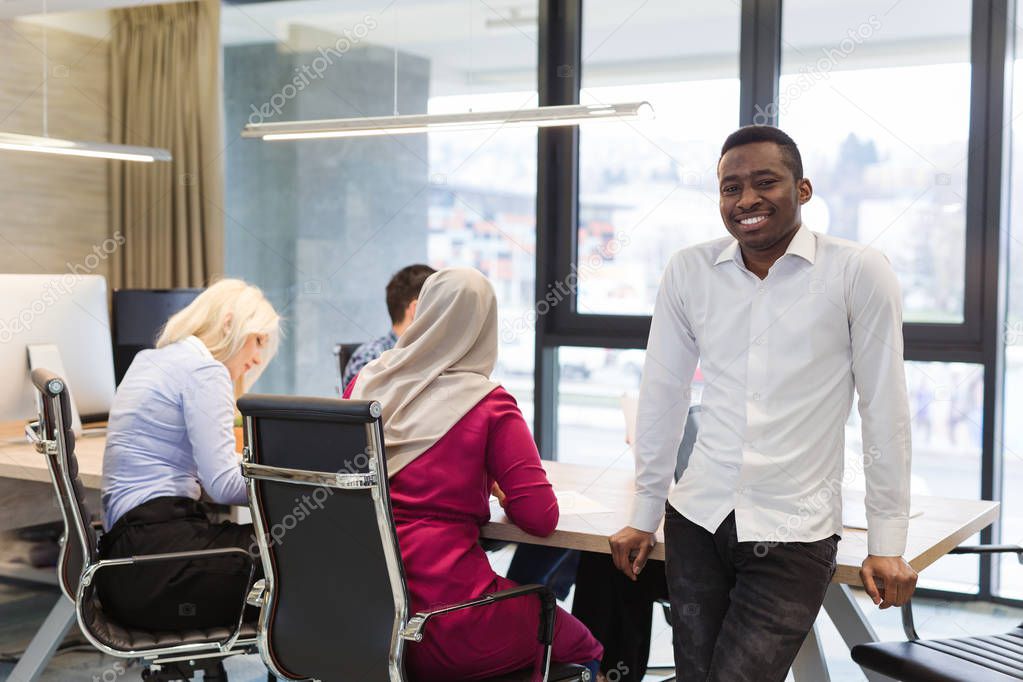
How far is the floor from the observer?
11.6ft

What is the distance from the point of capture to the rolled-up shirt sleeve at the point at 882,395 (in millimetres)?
1840

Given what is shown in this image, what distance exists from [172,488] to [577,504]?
40.0 inches

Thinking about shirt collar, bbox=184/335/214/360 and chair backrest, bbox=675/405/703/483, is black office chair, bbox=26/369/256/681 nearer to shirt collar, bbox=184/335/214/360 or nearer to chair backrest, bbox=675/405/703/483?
shirt collar, bbox=184/335/214/360

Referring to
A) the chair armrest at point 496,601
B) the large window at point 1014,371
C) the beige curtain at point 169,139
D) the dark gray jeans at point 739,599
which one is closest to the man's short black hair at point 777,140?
the dark gray jeans at point 739,599

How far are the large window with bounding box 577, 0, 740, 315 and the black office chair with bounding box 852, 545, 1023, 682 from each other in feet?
8.61

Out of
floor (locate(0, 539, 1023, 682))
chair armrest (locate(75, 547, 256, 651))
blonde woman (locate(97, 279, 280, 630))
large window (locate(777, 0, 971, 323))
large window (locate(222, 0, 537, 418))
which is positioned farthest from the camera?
large window (locate(222, 0, 537, 418))

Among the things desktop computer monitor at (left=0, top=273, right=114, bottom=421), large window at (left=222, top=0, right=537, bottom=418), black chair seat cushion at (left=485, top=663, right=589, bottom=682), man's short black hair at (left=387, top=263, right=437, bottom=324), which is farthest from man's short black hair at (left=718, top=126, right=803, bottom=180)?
large window at (left=222, top=0, right=537, bottom=418)

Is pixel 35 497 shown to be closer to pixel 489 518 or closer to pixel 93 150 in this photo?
pixel 93 150

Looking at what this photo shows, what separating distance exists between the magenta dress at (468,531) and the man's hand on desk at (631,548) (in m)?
0.19

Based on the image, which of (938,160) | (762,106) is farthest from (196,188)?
(938,160)

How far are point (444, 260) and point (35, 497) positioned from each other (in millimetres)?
2320

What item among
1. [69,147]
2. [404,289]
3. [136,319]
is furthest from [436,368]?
[69,147]

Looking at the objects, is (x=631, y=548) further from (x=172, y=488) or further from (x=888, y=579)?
(x=172, y=488)

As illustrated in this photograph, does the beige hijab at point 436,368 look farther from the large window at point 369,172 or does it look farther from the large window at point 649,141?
the large window at point 369,172
